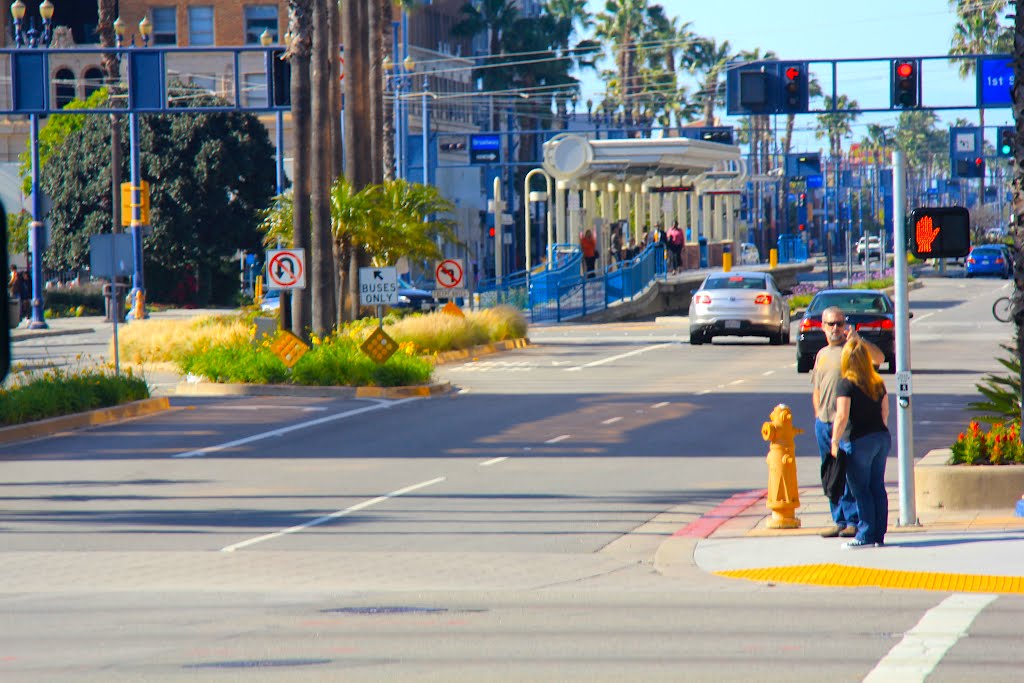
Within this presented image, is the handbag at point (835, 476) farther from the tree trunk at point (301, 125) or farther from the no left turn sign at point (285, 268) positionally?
the tree trunk at point (301, 125)

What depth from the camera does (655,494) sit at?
15.3m

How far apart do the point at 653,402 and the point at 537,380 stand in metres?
4.75

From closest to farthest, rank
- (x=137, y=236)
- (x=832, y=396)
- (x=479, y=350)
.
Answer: (x=832, y=396) < (x=479, y=350) < (x=137, y=236)

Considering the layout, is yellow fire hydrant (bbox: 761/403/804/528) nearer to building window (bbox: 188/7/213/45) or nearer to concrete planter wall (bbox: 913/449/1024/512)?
concrete planter wall (bbox: 913/449/1024/512)

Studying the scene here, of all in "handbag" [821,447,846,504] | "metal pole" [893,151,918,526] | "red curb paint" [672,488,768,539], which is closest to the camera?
"handbag" [821,447,846,504]

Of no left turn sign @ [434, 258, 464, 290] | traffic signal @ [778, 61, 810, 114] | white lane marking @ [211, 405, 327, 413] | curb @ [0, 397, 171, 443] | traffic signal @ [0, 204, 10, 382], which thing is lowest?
white lane marking @ [211, 405, 327, 413]

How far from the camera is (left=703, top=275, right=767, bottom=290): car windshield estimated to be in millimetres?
37594

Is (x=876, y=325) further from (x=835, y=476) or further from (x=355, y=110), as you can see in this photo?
(x=835, y=476)

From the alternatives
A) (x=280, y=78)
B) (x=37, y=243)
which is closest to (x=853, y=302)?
(x=280, y=78)

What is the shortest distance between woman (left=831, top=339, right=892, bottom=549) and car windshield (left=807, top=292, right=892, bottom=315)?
1797 centimetres

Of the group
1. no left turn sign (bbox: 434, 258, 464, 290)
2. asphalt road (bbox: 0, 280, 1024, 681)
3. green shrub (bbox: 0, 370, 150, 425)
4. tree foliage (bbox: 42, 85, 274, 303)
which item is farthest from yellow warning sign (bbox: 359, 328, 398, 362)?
Result: tree foliage (bbox: 42, 85, 274, 303)

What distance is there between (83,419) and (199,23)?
214 feet

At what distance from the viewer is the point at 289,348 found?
27078 mm

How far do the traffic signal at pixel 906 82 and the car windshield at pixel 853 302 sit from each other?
8410 mm
